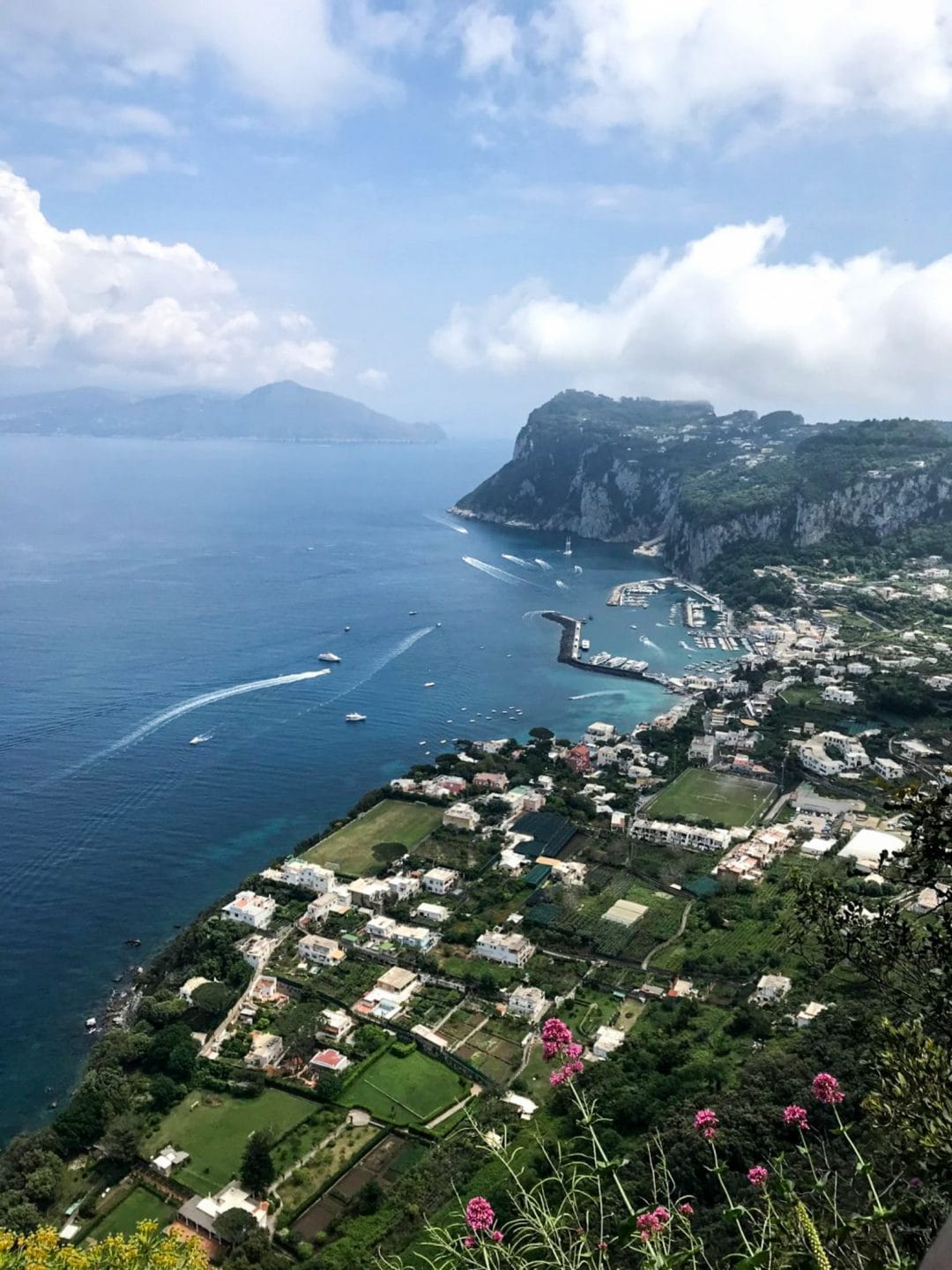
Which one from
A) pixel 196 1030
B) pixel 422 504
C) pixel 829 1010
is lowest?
pixel 196 1030

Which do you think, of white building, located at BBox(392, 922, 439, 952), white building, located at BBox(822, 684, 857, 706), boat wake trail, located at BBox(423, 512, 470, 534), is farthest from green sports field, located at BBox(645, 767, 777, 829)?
boat wake trail, located at BBox(423, 512, 470, 534)

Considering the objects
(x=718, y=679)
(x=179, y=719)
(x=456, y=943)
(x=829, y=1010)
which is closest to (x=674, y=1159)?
(x=829, y=1010)

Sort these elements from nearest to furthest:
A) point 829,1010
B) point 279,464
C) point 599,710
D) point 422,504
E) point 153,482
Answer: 1. point 829,1010
2. point 599,710
3. point 422,504
4. point 153,482
5. point 279,464

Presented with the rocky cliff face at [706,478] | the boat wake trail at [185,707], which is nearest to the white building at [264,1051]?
the boat wake trail at [185,707]

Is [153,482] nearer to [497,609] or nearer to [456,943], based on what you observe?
[497,609]

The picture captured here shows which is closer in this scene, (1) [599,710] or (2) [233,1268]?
(2) [233,1268]

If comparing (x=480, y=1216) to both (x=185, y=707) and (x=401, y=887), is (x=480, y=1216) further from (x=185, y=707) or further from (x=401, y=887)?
(x=185, y=707)
